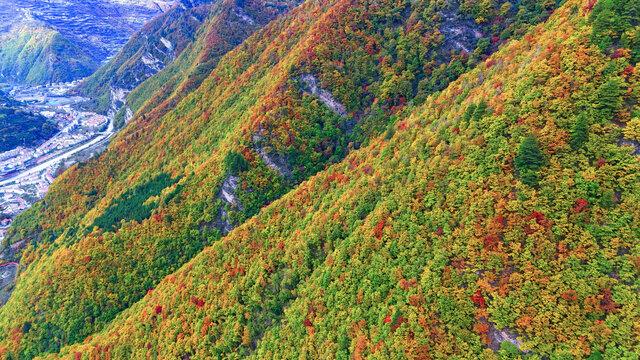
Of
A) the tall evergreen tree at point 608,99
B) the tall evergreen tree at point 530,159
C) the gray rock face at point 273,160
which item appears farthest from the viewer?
the gray rock face at point 273,160

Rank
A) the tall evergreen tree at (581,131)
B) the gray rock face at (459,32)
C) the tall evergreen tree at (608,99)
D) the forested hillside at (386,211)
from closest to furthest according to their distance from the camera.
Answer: the forested hillside at (386,211)
the tall evergreen tree at (608,99)
the tall evergreen tree at (581,131)
the gray rock face at (459,32)

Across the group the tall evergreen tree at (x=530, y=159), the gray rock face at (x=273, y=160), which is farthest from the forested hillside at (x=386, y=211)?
the gray rock face at (x=273, y=160)

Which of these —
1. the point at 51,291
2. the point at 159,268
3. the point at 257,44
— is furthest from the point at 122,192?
the point at 257,44

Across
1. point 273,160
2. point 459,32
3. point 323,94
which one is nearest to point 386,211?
point 273,160

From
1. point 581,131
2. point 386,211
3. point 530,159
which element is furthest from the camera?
point 386,211

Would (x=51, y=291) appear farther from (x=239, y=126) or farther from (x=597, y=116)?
(x=597, y=116)

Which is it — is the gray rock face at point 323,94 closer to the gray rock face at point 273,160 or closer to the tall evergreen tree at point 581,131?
the gray rock face at point 273,160

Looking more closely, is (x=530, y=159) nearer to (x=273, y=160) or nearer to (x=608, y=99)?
(x=608, y=99)

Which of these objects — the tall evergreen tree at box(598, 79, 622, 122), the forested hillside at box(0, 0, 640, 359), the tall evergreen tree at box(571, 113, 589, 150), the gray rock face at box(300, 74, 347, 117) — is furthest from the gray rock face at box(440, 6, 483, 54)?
the tall evergreen tree at box(571, 113, 589, 150)

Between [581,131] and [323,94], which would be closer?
[581,131]
